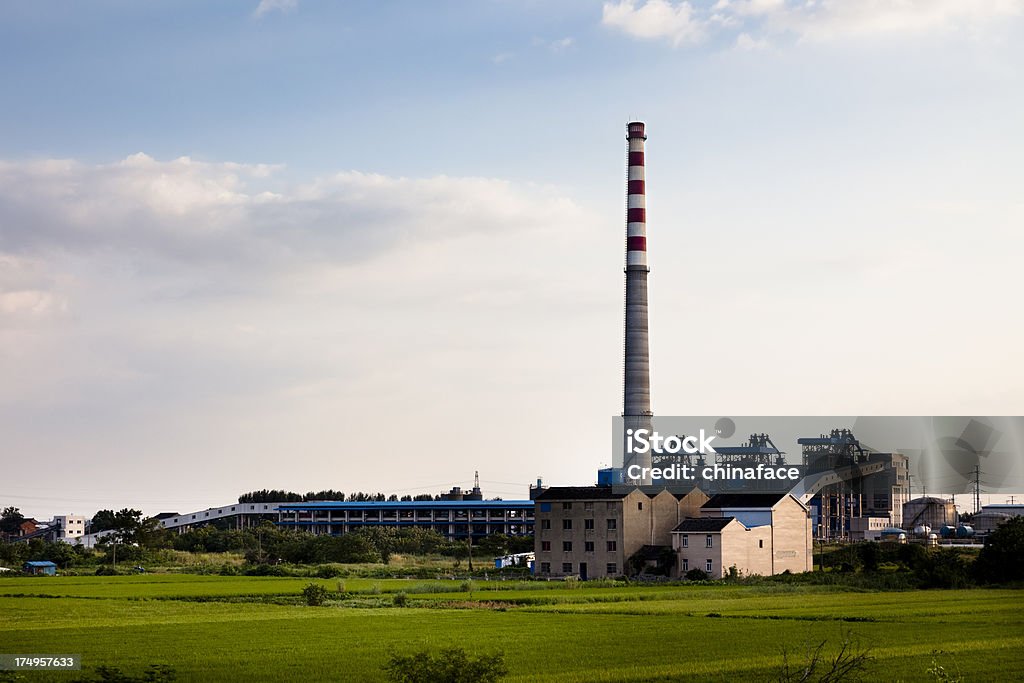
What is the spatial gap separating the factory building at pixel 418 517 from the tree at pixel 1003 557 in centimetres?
7130

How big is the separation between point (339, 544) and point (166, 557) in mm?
14962

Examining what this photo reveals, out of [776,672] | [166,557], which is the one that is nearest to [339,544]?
[166,557]

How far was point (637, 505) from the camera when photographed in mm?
76688

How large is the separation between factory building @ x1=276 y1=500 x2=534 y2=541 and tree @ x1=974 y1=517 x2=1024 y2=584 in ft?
234

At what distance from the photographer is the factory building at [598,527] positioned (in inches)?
2985

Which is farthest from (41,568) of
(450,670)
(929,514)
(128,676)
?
(929,514)

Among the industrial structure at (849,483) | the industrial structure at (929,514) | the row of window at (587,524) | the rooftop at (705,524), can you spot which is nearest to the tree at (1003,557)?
the rooftop at (705,524)

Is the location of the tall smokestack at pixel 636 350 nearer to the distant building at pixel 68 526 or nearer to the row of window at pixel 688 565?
the row of window at pixel 688 565

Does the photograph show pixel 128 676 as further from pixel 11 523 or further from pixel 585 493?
pixel 11 523

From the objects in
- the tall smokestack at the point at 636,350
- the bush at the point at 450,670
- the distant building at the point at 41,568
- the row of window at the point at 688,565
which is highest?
the tall smokestack at the point at 636,350

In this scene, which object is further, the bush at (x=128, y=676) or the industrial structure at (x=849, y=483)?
the industrial structure at (x=849, y=483)

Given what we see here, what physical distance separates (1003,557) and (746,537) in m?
14.7

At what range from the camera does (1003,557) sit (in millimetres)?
62594

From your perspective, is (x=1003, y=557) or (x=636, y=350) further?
(x=636, y=350)
